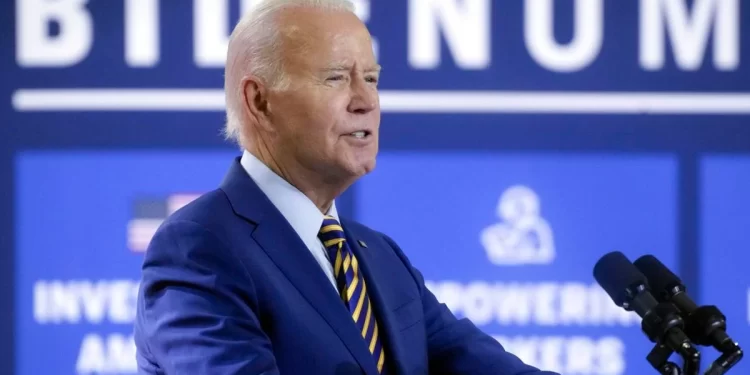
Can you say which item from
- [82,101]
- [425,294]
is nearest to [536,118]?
[82,101]

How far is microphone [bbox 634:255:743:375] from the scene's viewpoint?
1452mm

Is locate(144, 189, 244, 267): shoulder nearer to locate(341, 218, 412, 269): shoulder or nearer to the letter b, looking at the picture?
locate(341, 218, 412, 269): shoulder

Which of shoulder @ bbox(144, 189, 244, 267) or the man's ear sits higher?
the man's ear

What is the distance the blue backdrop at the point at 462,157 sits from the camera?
3508 millimetres

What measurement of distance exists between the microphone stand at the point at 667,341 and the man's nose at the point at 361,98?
0.56m

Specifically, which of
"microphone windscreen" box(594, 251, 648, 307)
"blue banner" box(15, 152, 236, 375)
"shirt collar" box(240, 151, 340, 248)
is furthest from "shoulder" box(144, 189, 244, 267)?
"blue banner" box(15, 152, 236, 375)

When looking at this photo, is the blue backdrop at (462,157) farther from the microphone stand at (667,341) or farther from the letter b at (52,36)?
the microphone stand at (667,341)

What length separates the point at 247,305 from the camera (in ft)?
4.98

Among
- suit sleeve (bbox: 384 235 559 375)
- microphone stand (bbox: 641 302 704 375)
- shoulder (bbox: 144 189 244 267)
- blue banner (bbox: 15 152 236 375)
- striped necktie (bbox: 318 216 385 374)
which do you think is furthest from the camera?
blue banner (bbox: 15 152 236 375)

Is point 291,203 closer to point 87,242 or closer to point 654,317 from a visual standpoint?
point 654,317

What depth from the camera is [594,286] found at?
11.7ft

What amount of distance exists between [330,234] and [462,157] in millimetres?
1883

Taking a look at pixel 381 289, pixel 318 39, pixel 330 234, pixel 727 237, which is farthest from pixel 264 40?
pixel 727 237

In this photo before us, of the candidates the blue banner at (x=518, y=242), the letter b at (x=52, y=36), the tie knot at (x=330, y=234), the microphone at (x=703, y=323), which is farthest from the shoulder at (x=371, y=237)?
the letter b at (x=52, y=36)
